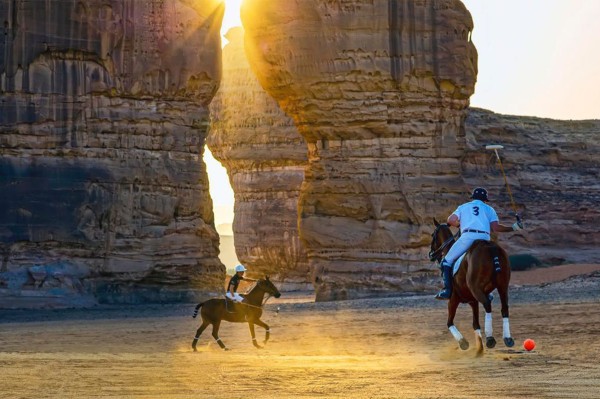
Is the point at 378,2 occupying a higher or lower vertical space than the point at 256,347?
higher

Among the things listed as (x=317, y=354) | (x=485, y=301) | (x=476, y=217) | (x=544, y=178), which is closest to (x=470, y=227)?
(x=476, y=217)

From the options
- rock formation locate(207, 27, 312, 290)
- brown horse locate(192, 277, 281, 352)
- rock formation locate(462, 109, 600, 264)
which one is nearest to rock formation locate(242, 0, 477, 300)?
brown horse locate(192, 277, 281, 352)

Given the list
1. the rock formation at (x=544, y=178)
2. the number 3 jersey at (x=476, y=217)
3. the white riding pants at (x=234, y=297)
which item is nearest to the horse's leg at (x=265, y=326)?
the white riding pants at (x=234, y=297)

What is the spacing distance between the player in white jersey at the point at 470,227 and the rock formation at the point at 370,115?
51.3 ft

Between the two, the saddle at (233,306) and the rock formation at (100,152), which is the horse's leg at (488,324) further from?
the rock formation at (100,152)

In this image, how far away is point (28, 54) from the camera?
3095 cm

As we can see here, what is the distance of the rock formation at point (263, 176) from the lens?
1907 inches

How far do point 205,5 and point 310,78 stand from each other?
3041 millimetres

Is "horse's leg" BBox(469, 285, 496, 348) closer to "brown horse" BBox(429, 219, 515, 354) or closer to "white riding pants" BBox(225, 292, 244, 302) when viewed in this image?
"brown horse" BBox(429, 219, 515, 354)

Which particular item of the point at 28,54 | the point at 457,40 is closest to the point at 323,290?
the point at 457,40

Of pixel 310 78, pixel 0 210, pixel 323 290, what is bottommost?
pixel 323 290

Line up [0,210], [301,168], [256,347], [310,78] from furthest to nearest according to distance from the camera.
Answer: [301,168] < [310,78] < [0,210] < [256,347]

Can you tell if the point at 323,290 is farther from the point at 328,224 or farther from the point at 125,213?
the point at 125,213

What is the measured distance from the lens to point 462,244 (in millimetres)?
17250
